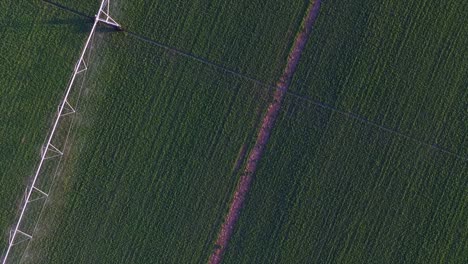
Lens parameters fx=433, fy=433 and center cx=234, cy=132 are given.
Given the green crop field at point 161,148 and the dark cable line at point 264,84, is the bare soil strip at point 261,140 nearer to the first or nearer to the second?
the green crop field at point 161,148

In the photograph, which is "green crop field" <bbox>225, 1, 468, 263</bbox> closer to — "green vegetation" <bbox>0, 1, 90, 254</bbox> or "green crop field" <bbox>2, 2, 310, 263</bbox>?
"green crop field" <bbox>2, 2, 310, 263</bbox>

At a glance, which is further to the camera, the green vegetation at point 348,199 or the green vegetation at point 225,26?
the green vegetation at point 225,26

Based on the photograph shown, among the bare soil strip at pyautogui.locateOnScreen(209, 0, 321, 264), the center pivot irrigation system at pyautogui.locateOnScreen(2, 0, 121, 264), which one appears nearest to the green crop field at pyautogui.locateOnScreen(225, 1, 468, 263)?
the bare soil strip at pyautogui.locateOnScreen(209, 0, 321, 264)

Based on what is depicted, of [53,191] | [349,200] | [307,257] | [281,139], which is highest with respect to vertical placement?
[281,139]

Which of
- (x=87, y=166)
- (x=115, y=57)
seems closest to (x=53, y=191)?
(x=87, y=166)

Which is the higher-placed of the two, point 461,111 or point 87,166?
point 461,111

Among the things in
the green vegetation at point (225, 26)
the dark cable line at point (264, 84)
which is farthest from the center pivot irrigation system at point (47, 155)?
the dark cable line at point (264, 84)

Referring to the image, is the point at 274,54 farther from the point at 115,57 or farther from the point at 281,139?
the point at 115,57
